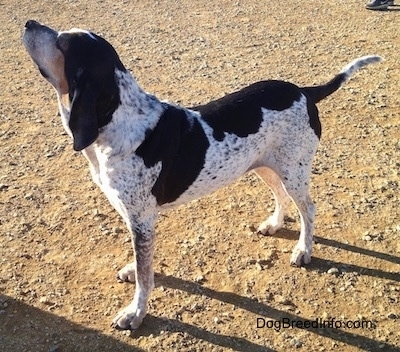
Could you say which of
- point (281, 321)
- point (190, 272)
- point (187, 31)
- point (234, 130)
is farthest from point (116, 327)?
point (187, 31)

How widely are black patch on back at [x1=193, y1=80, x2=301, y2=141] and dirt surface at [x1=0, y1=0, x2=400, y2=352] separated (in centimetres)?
143

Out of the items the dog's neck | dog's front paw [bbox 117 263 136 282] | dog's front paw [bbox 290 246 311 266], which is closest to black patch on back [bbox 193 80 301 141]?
the dog's neck

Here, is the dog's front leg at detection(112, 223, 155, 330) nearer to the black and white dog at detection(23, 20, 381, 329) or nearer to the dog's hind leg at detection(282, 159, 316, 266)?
the black and white dog at detection(23, 20, 381, 329)

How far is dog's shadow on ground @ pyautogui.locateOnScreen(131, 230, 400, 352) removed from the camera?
167 inches

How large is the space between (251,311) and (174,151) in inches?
61.5

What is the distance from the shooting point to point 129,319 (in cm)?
A: 433

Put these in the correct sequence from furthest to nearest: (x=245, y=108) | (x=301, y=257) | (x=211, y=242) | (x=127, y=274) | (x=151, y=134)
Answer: (x=211, y=242) → (x=301, y=257) → (x=127, y=274) → (x=245, y=108) → (x=151, y=134)

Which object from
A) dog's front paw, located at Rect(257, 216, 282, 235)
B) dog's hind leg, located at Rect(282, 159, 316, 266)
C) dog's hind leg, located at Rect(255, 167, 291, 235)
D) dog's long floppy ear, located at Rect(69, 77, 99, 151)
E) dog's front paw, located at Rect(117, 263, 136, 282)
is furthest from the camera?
dog's front paw, located at Rect(257, 216, 282, 235)

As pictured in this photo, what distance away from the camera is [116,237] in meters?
5.28

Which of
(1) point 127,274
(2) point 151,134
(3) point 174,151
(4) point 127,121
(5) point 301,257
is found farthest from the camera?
(5) point 301,257

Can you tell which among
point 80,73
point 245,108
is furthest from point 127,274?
point 80,73

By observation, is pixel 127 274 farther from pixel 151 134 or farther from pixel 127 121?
pixel 127 121

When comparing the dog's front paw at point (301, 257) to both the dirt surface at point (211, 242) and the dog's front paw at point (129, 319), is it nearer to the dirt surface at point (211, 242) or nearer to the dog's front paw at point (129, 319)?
the dirt surface at point (211, 242)

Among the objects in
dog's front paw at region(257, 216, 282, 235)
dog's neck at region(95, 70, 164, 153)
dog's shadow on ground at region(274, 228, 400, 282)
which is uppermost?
dog's neck at region(95, 70, 164, 153)
